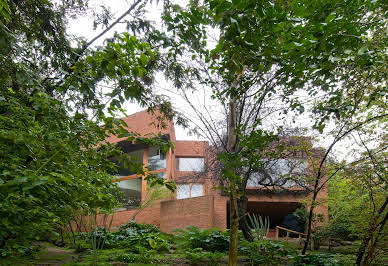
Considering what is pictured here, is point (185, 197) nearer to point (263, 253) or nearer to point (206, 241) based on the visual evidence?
point (206, 241)

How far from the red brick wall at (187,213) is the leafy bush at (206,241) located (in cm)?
452

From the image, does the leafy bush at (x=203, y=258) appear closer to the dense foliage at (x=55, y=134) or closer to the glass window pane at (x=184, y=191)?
the dense foliage at (x=55, y=134)

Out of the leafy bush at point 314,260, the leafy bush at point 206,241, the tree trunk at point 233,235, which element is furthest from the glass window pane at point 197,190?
the tree trunk at point 233,235

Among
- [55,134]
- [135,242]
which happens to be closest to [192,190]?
[135,242]

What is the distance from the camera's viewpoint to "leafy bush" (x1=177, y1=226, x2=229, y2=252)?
6102 millimetres

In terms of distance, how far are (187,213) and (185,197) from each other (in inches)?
73.7

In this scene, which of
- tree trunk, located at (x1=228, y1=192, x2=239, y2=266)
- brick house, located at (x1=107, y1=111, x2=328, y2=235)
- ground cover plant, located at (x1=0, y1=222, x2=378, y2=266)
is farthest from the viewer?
brick house, located at (x1=107, y1=111, x2=328, y2=235)

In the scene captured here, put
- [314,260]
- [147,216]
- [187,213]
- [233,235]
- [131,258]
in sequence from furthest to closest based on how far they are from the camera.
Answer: [147,216], [187,213], [131,258], [314,260], [233,235]

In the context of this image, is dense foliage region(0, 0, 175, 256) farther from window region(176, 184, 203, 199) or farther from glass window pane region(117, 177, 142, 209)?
glass window pane region(117, 177, 142, 209)

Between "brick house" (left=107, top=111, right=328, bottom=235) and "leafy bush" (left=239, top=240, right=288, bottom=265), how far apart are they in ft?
17.0

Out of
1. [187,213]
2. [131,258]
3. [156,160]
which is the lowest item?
[131,258]

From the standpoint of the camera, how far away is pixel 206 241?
612 cm

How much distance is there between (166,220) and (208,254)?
7329 millimetres

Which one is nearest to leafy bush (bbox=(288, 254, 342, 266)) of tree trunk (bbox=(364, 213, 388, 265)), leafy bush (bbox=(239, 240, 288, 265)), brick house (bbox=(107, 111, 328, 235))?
leafy bush (bbox=(239, 240, 288, 265))
